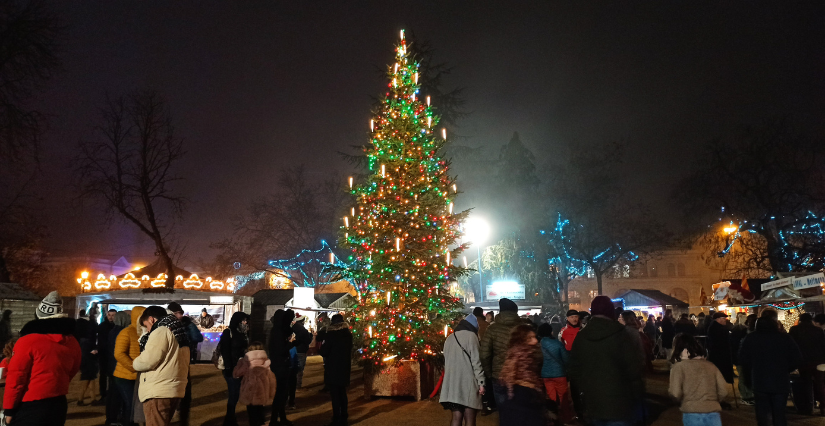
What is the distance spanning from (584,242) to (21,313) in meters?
29.7

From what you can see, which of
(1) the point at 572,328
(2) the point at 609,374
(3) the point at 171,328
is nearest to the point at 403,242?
(1) the point at 572,328

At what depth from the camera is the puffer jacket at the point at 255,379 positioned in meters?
8.05

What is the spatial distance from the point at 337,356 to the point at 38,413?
4757mm

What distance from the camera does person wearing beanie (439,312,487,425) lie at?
665 centimetres

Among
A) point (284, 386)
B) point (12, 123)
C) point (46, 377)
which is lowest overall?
point (284, 386)

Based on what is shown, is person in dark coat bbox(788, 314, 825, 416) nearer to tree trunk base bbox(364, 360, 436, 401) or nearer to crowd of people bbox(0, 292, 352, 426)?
tree trunk base bbox(364, 360, 436, 401)

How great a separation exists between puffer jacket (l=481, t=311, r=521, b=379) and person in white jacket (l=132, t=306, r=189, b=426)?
3205 mm

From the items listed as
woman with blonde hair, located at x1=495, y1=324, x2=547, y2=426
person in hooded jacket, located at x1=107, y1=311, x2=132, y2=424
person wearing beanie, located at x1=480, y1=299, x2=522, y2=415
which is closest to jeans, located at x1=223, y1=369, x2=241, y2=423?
person in hooded jacket, located at x1=107, y1=311, x2=132, y2=424

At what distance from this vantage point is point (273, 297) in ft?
88.2

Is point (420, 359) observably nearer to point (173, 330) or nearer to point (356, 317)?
point (356, 317)

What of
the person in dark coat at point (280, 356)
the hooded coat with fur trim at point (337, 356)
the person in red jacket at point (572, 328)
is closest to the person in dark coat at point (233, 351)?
the person in dark coat at point (280, 356)

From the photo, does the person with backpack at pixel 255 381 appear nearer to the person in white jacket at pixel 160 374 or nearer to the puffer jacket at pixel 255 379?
the puffer jacket at pixel 255 379

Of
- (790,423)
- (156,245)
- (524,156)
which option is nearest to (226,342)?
(790,423)

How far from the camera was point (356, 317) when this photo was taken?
12844mm
